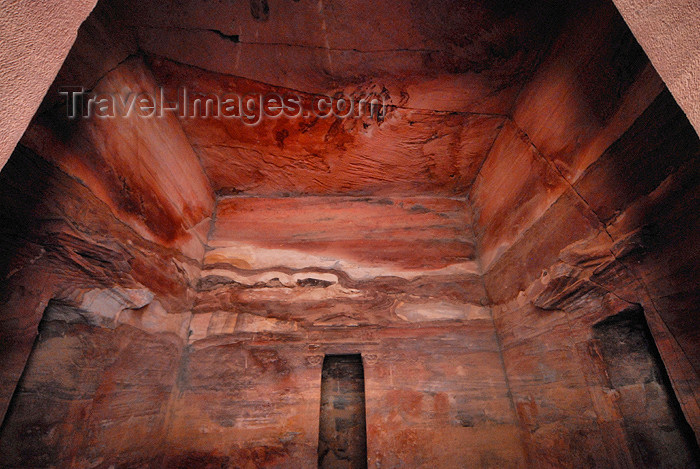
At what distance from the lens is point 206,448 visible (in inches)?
88.0

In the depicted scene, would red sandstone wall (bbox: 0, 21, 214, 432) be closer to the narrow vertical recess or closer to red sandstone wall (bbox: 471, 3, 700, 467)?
the narrow vertical recess

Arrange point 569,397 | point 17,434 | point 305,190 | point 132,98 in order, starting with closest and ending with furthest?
point 17,434, point 569,397, point 132,98, point 305,190

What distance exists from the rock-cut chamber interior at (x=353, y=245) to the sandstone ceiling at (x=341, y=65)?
17 mm

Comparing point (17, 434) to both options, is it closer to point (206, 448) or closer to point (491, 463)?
point (206, 448)

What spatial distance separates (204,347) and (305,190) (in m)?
1.74

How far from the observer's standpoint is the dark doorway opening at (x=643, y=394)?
4.33ft

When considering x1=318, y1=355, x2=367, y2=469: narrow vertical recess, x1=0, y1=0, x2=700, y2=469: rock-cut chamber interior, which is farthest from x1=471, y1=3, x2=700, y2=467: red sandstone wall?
x1=318, y1=355, x2=367, y2=469: narrow vertical recess

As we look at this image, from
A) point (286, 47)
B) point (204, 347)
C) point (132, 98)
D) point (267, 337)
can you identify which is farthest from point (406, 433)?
point (132, 98)

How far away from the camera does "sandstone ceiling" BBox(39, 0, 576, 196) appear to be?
1.86 m

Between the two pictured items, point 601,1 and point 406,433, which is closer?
point 601,1

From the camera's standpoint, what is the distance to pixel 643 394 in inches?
58.1

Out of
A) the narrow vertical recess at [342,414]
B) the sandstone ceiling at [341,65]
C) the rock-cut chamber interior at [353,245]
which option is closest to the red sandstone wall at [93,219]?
the rock-cut chamber interior at [353,245]

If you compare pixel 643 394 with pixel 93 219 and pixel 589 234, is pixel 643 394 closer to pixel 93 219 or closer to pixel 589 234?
pixel 589 234

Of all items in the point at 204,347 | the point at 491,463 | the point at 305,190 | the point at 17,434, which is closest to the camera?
the point at 17,434
